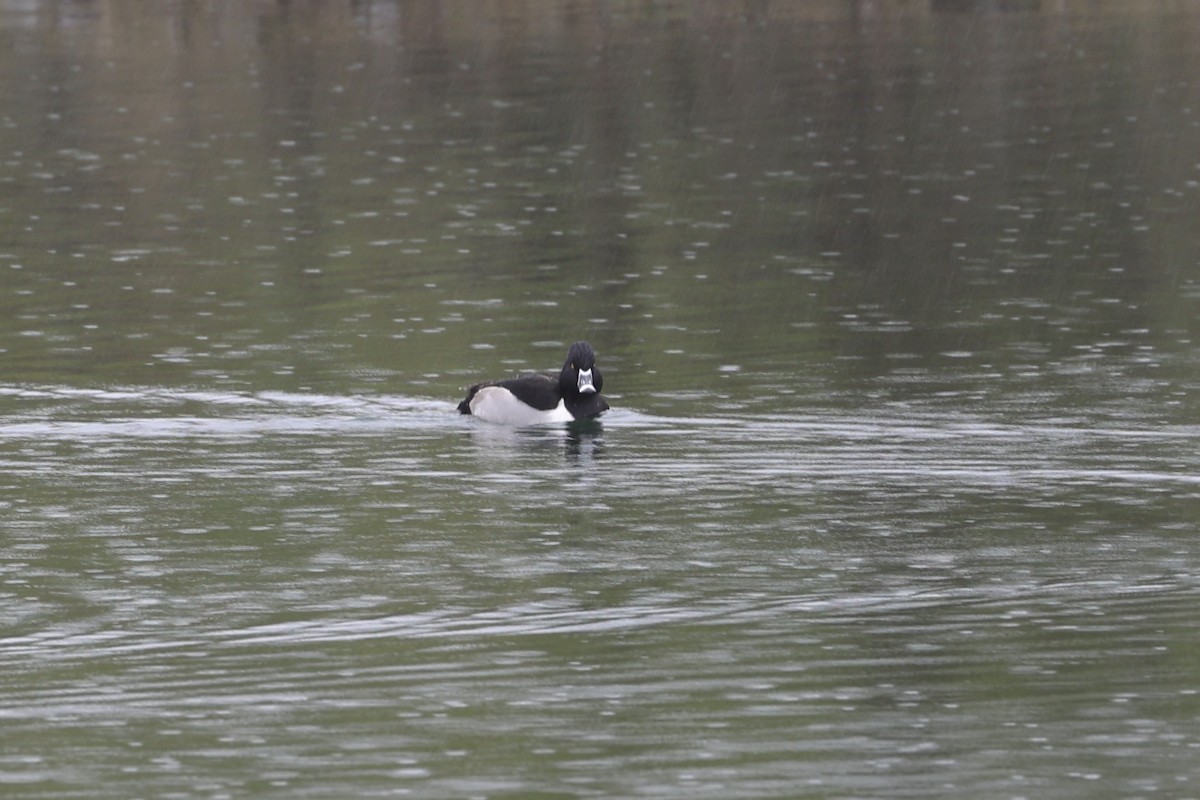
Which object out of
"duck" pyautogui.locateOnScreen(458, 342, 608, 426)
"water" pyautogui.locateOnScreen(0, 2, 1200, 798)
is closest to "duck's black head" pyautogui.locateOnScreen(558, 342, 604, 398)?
"duck" pyautogui.locateOnScreen(458, 342, 608, 426)

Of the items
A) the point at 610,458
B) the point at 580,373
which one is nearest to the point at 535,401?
the point at 580,373

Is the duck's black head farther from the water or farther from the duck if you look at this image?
the water

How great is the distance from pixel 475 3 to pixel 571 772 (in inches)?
2830

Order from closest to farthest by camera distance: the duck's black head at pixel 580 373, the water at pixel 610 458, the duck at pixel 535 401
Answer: the water at pixel 610 458
the duck's black head at pixel 580 373
the duck at pixel 535 401

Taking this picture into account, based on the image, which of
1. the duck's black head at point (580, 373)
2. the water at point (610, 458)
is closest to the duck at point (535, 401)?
the duck's black head at point (580, 373)

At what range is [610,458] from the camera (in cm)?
2228

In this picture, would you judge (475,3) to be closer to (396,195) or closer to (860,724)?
(396,195)

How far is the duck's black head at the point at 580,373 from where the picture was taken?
77.5ft

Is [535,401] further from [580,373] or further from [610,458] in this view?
[610,458]

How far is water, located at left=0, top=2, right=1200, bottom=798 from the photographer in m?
13.4

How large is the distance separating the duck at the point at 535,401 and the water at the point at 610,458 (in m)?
0.37

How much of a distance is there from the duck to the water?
14.7 inches

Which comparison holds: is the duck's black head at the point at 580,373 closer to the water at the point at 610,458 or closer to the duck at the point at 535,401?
the duck at the point at 535,401

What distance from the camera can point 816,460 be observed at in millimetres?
21641
